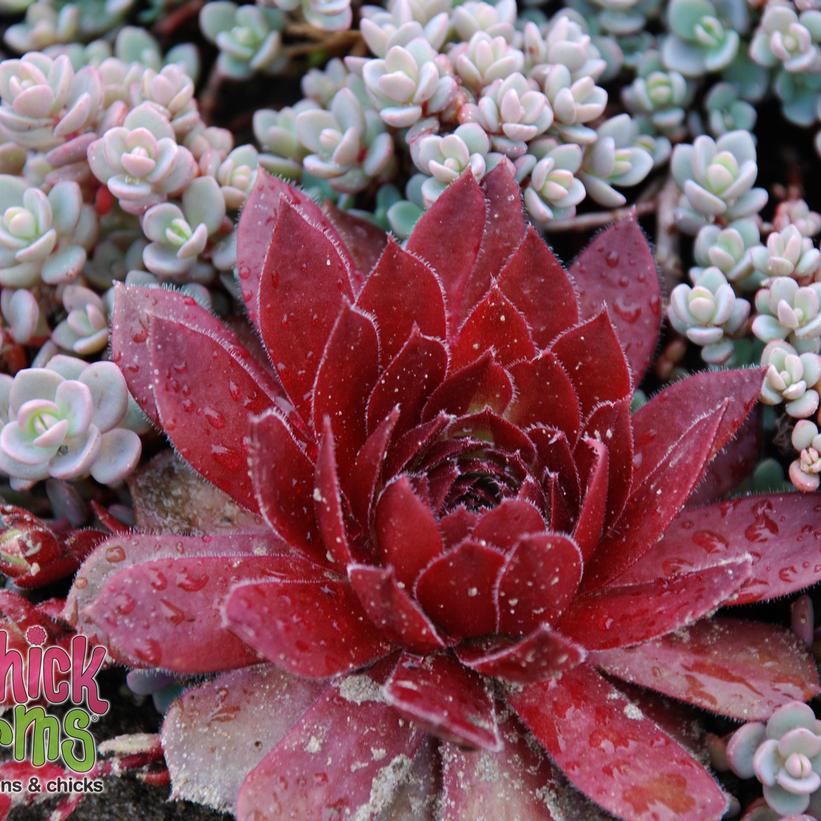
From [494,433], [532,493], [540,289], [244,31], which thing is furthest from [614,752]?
[244,31]

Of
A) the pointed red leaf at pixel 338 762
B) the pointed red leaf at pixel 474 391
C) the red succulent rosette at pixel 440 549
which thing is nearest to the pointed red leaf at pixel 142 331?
the red succulent rosette at pixel 440 549

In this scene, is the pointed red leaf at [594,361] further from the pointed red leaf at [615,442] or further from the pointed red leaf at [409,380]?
the pointed red leaf at [409,380]

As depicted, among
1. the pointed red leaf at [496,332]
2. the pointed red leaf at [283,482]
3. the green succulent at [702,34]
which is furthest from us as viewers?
the green succulent at [702,34]

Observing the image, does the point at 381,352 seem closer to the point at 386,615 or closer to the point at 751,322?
the point at 386,615

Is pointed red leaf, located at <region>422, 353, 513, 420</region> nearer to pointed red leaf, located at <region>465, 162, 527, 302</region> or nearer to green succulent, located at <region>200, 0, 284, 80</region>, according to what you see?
pointed red leaf, located at <region>465, 162, 527, 302</region>

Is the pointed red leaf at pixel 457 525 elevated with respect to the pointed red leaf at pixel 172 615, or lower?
elevated

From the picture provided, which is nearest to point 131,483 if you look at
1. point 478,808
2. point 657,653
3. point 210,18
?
Answer: point 478,808

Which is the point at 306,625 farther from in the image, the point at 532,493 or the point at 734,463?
the point at 734,463
